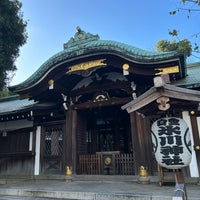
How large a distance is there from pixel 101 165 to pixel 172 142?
5.52m

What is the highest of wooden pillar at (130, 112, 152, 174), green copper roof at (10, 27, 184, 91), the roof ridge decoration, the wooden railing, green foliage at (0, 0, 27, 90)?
green foliage at (0, 0, 27, 90)

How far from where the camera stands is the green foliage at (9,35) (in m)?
12.1

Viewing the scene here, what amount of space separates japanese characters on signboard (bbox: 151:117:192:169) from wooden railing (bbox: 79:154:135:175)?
4.54m

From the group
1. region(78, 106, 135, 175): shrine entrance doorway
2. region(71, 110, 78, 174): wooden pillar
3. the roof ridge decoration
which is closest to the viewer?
region(71, 110, 78, 174): wooden pillar

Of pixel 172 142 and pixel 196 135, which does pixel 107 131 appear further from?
pixel 172 142

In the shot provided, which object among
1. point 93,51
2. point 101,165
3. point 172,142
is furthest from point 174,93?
point 101,165

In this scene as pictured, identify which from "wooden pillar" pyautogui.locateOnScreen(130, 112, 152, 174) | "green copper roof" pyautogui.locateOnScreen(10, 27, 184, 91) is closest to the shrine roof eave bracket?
"green copper roof" pyautogui.locateOnScreen(10, 27, 184, 91)

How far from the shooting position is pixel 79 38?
10266 millimetres

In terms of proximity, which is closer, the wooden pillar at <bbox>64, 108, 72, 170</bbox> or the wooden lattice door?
the wooden pillar at <bbox>64, 108, 72, 170</bbox>

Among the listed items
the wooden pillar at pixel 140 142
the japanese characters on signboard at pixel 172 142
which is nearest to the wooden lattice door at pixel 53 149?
the wooden pillar at pixel 140 142

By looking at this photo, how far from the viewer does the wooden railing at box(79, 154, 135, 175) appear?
8864 millimetres

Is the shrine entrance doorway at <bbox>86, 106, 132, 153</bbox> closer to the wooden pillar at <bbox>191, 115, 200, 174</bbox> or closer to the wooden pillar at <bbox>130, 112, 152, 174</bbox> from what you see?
the wooden pillar at <bbox>130, 112, 152, 174</bbox>

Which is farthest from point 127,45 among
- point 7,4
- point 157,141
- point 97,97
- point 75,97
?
point 7,4

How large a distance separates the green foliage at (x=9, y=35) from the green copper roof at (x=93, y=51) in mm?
2727
